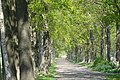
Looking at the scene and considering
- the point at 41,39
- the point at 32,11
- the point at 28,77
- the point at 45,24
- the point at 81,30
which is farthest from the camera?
the point at 81,30

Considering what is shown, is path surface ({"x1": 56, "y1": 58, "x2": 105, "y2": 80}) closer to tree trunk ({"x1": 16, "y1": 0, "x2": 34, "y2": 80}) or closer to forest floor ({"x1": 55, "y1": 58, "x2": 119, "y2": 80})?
forest floor ({"x1": 55, "y1": 58, "x2": 119, "y2": 80})

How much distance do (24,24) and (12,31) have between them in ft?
2.60

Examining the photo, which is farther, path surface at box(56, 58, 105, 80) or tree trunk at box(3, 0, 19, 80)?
path surface at box(56, 58, 105, 80)

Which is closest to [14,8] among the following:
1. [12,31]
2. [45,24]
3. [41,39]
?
[12,31]

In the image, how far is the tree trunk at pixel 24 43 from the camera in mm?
13430

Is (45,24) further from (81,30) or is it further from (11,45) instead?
(81,30)

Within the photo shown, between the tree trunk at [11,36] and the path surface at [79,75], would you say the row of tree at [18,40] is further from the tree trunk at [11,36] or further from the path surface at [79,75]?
the path surface at [79,75]

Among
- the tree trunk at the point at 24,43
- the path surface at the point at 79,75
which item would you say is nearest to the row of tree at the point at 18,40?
the tree trunk at the point at 24,43

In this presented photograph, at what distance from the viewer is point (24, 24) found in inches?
548

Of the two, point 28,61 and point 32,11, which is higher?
point 32,11

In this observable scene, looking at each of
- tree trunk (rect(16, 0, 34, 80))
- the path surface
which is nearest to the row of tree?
tree trunk (rect(16, 0, 34, 80))

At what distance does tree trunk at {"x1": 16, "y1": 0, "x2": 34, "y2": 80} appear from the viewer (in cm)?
1343

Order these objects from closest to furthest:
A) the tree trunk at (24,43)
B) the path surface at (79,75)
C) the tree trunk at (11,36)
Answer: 1. the tree trunk at (24,43)
2. the tree trunk at (11,36)
3. the path surface at (79,75)

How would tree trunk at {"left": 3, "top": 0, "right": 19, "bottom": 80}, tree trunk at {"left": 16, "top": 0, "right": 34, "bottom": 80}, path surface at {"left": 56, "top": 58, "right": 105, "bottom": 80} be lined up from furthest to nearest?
path surface at {"left": 56, "top": 58, "right": 105, "bottom": 80} < tree trunk at {"left": 3, "top": 0, "right": 19, "bottom": 80} < tree trunk at {"left": 16, "top": 0, "right": 34, "bottom": 80}
